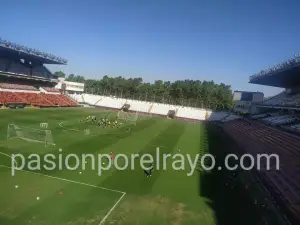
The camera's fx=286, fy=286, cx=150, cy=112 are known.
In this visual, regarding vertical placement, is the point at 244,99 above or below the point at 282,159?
above

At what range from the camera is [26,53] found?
211ft

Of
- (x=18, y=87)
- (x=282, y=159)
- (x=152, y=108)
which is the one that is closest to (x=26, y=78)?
(x=18, y=87)

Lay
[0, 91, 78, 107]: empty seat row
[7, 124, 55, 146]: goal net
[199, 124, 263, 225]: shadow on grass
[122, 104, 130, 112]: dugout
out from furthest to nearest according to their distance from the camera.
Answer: [122, 104, 130, 112]: dugout < [0, 91, 78, 107]: empty seat row < [7, 124, 55, 146]: goal net < [199, 124, 263, 225]: shadow on grass

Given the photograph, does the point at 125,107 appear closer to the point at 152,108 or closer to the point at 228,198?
the point at 152,108

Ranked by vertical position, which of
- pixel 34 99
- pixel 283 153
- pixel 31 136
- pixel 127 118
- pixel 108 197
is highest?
pixel 283 153

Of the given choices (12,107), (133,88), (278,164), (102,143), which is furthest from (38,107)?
(133,88)

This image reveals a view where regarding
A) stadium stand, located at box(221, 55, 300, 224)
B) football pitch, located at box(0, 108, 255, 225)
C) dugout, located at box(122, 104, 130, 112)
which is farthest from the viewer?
dugout, located at box(122, 104, 130, 112)

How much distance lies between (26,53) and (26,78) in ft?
21.1

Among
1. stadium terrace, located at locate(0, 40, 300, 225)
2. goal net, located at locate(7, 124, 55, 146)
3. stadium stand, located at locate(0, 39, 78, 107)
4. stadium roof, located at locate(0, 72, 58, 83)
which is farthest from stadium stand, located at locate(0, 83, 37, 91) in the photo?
goal net, located at locate(7, 124, 55, 146)

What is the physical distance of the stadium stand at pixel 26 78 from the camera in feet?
191

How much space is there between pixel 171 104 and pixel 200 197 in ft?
242

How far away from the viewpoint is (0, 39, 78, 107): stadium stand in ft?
191

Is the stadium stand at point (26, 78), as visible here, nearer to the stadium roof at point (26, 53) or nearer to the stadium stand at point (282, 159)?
the stadium roof at point (26, 53)

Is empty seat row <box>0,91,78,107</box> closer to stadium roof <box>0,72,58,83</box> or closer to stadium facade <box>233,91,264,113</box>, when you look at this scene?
stadium roof <box>0,72,58,83</box>
